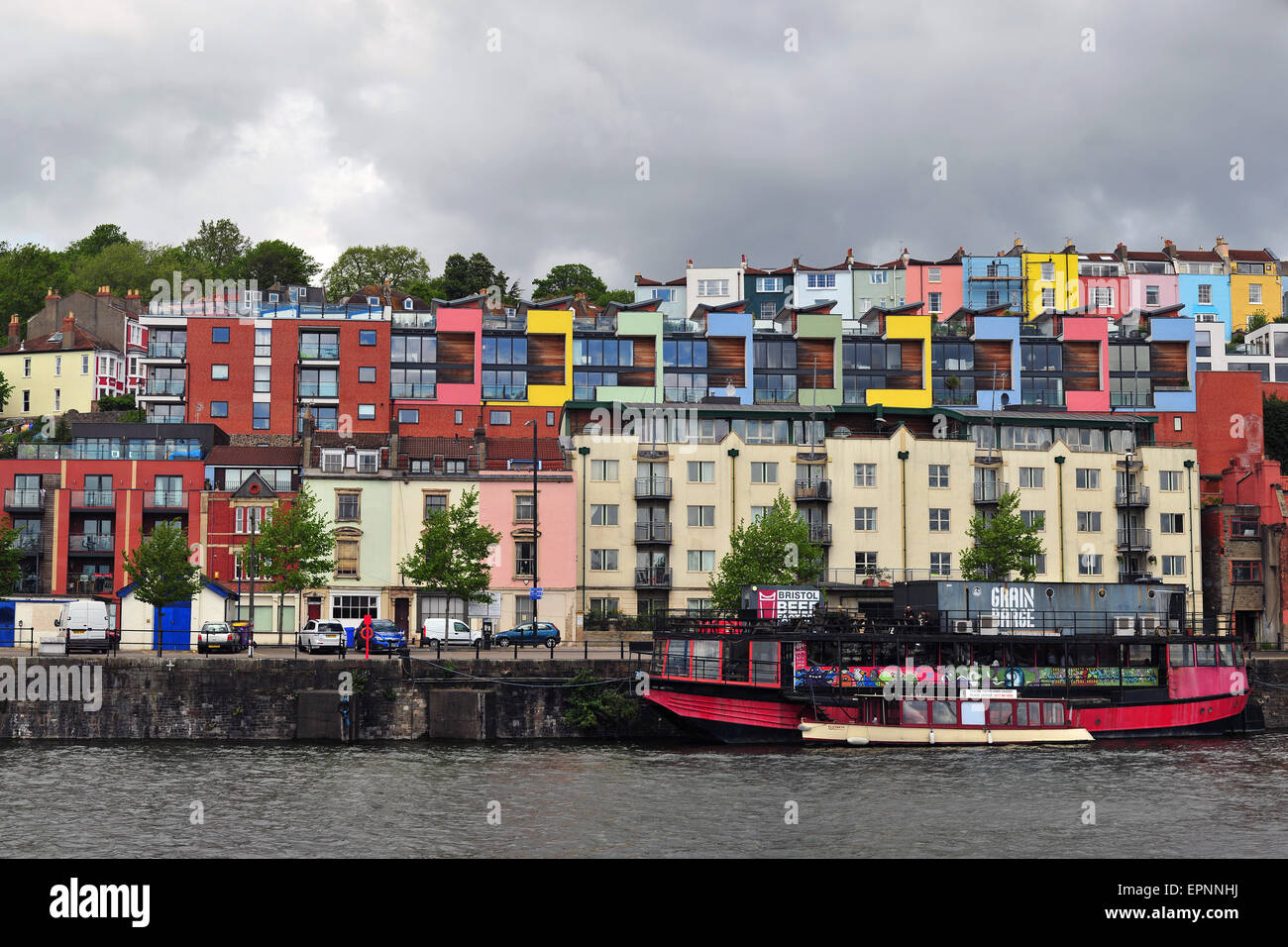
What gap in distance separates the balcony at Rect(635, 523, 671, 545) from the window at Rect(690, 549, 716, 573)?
5.44ft

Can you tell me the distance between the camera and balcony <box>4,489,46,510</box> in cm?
7569

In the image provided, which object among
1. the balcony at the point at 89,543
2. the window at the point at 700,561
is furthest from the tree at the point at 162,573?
the window at the point at 700,561

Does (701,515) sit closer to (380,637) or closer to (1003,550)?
(1003,550)

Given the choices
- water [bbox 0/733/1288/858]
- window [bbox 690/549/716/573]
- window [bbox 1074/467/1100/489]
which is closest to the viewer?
water [bbox 0/733/1288/858]

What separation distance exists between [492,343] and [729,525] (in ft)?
94.8

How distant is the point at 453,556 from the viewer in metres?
64.1

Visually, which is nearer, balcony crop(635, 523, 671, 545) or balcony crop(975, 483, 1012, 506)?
balcony crop(635, 523, 671, 545)

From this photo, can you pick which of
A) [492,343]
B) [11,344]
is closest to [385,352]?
[492,343]

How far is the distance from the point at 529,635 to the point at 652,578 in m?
12.2

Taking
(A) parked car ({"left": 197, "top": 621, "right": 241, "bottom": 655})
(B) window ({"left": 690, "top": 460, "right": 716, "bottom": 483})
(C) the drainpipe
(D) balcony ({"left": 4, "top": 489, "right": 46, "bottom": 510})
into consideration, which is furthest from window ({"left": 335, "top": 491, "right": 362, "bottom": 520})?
(C) the drainpipe

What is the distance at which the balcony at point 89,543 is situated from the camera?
75812mm

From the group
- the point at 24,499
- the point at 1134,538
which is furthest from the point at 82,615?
the point at 1134,538

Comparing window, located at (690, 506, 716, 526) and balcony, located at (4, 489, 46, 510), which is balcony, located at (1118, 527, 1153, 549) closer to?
window, located at (690, 506, 716, 526)

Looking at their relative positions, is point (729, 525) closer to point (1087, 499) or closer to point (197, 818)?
point (1087, 499)
